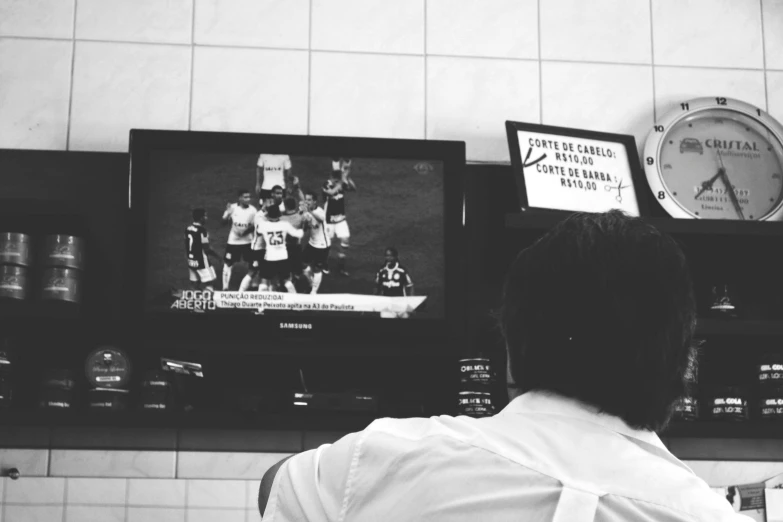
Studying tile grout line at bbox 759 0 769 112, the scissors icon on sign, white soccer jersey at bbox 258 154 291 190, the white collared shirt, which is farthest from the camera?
tile grout line at bbox 759 0 769 112

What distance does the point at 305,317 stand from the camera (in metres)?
2.45

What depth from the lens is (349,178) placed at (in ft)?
8.36

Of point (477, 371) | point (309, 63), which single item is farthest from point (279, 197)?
point (477, 371)

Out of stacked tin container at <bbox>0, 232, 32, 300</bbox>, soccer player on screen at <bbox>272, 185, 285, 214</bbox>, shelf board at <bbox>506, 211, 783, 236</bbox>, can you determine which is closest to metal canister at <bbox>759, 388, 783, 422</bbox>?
shelf board at <bbox>506, 211, 783, 236</bbox>

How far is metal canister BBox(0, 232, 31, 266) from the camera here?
7.67 feet

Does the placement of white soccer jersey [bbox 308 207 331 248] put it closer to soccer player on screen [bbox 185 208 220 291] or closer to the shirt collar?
soccer player on screen [bbox 185 208 220 291]

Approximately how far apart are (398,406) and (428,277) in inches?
14.5

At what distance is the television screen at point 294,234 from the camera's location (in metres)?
2.46

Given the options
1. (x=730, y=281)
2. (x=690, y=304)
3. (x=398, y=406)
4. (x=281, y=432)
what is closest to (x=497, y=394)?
(x=398, y=406)

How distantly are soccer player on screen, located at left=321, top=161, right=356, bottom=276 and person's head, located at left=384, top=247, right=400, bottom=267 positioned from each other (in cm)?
11

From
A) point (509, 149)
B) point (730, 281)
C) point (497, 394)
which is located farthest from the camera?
point (730, 281)

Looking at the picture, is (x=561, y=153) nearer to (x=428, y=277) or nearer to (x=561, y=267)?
(x=428, y=277)

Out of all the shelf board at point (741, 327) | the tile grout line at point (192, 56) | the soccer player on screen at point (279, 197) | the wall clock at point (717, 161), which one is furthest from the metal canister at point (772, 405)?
the tile grout line at point (192, 56)

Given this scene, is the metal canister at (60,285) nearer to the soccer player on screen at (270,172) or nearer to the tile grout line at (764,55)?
the soccer player on screen at (270,172)
